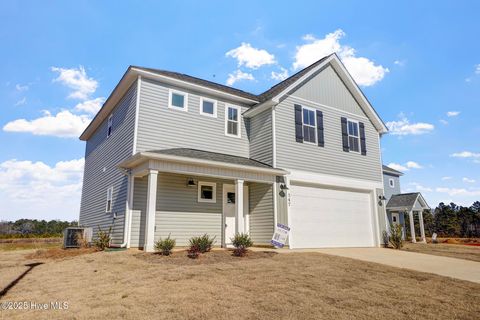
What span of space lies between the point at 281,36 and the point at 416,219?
112 feet

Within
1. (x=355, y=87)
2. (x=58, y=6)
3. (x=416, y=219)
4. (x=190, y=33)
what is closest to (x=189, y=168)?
(x=190, y=33)

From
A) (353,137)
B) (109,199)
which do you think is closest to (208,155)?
(109,199)

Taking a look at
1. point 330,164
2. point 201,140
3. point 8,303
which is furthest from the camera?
point 330,164

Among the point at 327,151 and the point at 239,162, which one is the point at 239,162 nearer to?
the point at 239,162

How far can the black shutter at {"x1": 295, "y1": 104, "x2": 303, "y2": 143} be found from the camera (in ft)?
46.8

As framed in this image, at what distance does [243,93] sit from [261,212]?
6.17m

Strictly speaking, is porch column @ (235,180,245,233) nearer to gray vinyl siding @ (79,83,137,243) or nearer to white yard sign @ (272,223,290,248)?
white yard sign @ (272,223,290,248)

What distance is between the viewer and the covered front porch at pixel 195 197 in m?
10.6

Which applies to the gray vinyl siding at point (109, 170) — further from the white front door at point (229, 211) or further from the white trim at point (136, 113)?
the white front door at point (229, 211)

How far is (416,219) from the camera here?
37.7m

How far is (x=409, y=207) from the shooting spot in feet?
78.4

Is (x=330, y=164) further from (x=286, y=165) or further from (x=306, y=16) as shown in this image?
(x=306, y=16)

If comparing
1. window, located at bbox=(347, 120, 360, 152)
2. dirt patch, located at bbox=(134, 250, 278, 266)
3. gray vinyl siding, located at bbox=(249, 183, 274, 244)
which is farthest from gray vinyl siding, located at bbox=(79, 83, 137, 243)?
window, located at bbox=(347, 120, 360, 152)

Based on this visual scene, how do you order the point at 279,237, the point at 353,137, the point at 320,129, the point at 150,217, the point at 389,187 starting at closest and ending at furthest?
the point at 150,217
the point at 279,237
the point at 320,129
the point at 353,137
the point at 389,187
